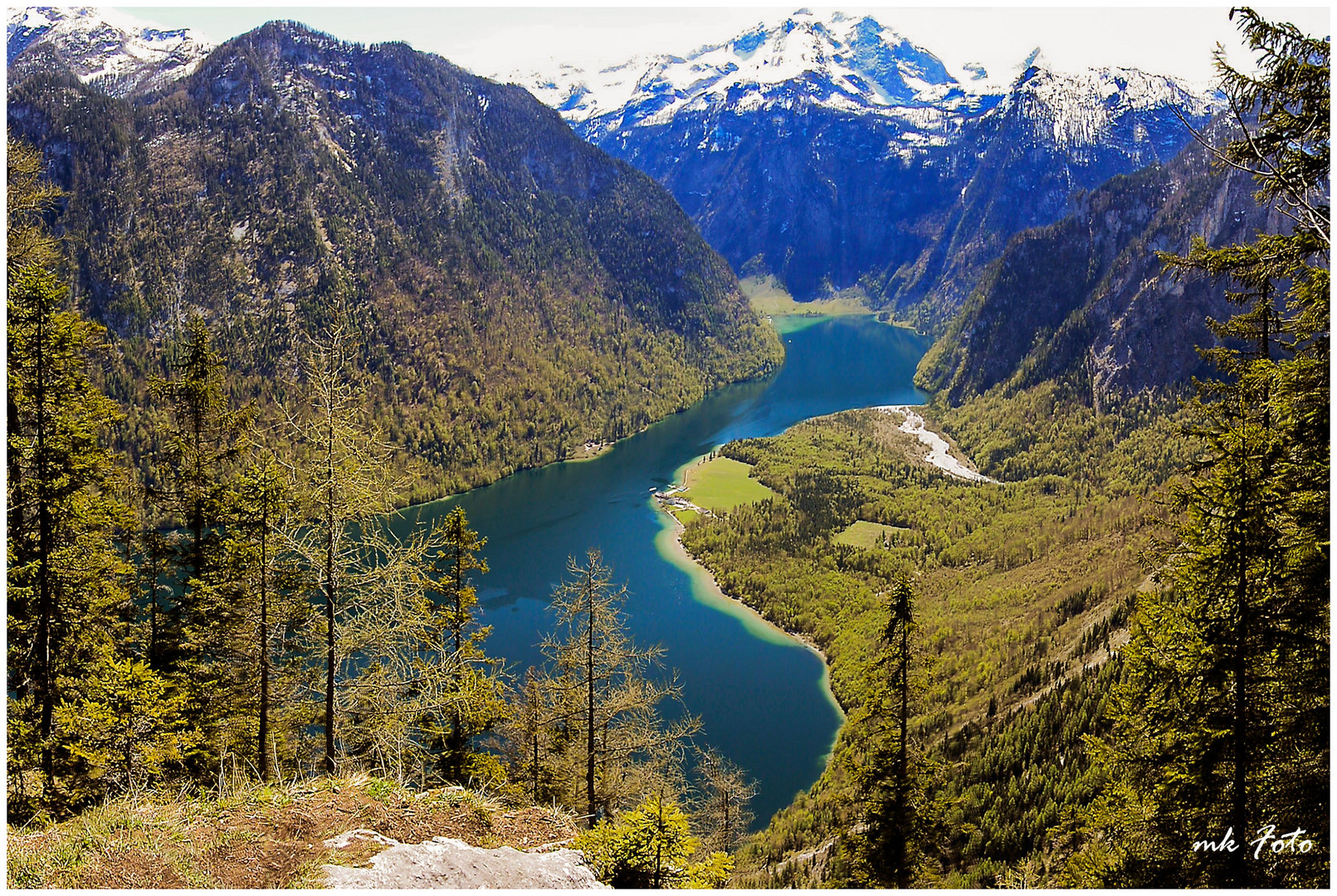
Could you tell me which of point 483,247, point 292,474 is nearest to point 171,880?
point 292,474

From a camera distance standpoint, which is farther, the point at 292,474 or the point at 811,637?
the point at 811,637

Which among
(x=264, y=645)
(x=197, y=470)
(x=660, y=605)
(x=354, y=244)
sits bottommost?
(x=660, y=605)

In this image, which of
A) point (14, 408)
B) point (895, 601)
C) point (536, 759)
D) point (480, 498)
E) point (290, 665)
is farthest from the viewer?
point (480, 498)

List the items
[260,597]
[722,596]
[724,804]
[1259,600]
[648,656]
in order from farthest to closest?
[722,596]
[724,804]
[648,656]
[260,597]
[1259,600]

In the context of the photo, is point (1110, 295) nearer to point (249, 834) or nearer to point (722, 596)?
point (722, 596)

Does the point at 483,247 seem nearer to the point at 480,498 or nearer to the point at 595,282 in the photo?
the point at 595,282

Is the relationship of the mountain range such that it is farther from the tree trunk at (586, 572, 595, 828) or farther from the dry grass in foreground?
the dry grass in foreground

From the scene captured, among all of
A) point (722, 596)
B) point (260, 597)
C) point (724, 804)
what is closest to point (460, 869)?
point (260, 597)

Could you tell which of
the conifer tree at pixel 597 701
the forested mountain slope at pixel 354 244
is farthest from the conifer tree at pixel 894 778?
the forested mountain slope at pixel 354 244
